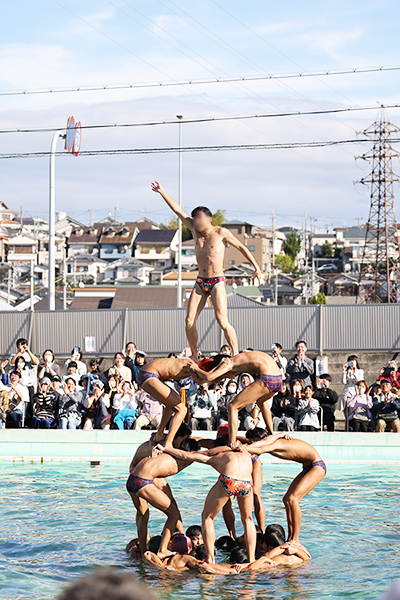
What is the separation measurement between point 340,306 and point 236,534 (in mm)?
12098

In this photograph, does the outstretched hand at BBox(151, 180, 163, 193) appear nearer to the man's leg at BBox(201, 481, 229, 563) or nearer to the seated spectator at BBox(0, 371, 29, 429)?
the man's leg at BBox(201, 481, 229, 563)

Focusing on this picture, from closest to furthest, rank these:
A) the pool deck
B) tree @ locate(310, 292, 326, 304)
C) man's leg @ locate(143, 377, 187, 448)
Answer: man's leg @ locate(143, 377, 187, 448)
the pool deck
tree @ locate(310, 292, 326, 304)

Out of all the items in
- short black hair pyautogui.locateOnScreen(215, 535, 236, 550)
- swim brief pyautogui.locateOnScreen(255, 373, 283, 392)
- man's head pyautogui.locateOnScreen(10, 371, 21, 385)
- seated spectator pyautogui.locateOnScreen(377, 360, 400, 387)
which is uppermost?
swim brief pyautogui.locateOnScreen(255, 373, 283, 392)

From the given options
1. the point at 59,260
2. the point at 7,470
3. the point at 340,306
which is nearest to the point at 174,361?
the point at 7,470

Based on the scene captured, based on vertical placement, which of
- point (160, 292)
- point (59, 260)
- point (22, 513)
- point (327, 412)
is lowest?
point (22, 513)

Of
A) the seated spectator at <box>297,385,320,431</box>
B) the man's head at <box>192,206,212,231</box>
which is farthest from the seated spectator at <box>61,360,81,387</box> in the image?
the man's head at <box>192,206,212,231</box>

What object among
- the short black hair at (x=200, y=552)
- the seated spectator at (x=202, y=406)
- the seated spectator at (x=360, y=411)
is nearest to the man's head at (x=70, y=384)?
the seated spectator at (x=202, y=406)

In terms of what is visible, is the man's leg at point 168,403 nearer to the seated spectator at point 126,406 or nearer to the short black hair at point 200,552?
the short black hair at point 200,552

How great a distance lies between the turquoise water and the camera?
782 centimetres

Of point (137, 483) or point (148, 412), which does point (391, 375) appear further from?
point (137, 483)

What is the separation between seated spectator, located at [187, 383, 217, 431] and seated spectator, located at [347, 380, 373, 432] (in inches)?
117

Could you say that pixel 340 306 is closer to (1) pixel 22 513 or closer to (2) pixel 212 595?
(1) pixel 22 513

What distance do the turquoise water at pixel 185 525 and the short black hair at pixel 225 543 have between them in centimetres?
99

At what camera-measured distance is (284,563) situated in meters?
8.47
